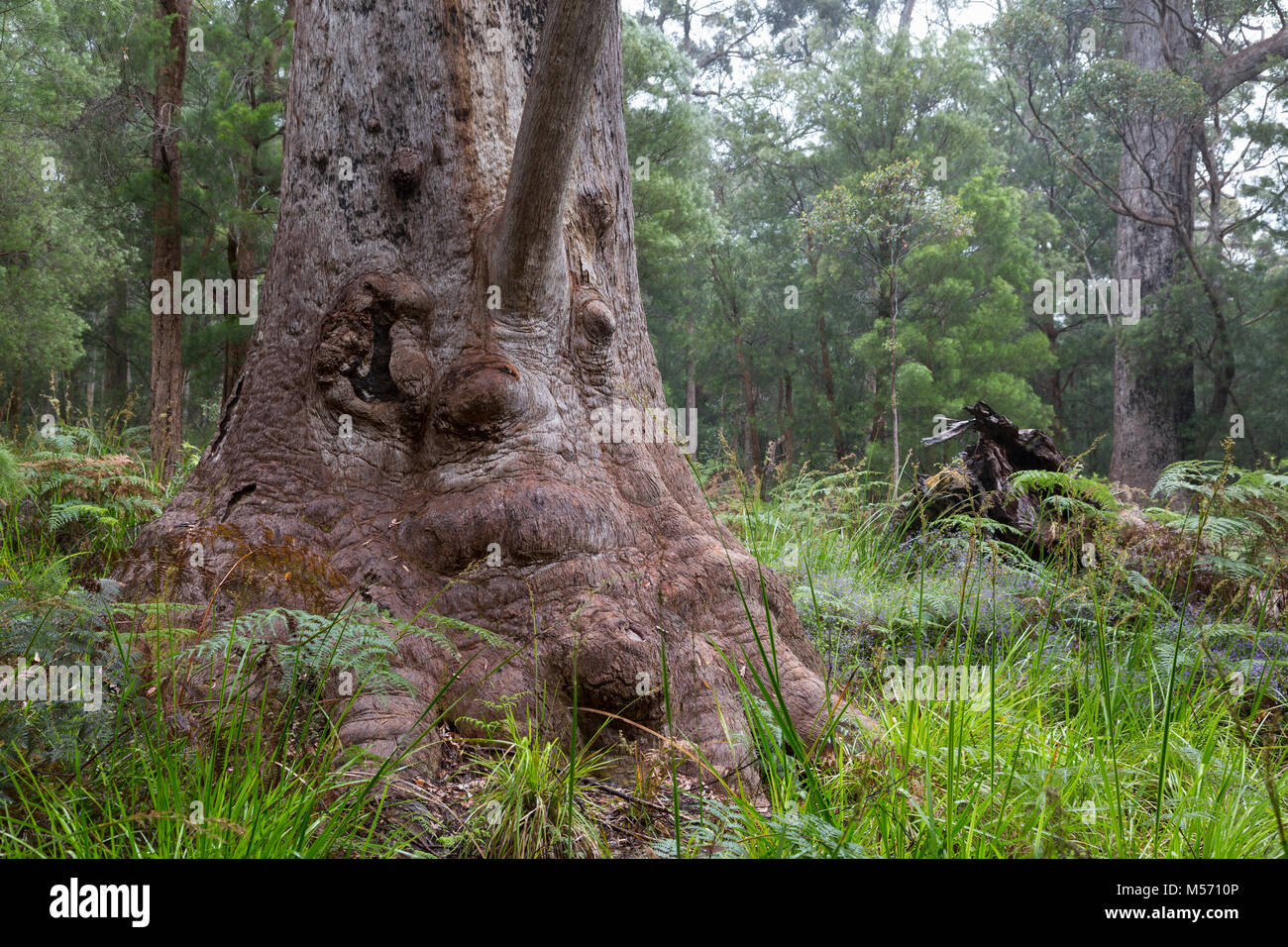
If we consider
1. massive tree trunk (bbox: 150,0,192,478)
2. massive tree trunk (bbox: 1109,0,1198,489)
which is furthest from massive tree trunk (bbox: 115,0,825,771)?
massive tree trunk (bbox: 1109,0,1198,489)

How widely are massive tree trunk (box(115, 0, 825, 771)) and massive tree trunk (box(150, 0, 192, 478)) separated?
20.7 feet

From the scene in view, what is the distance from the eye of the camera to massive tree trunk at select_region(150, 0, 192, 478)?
347 inches

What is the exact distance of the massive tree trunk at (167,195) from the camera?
28.9 feet

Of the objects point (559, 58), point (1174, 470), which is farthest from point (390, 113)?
point (1174, 470)

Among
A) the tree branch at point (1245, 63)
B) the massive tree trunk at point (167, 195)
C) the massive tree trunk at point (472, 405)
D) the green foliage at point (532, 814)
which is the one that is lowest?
the green foliage at point (532, 814)

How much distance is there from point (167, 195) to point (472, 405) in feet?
28.6

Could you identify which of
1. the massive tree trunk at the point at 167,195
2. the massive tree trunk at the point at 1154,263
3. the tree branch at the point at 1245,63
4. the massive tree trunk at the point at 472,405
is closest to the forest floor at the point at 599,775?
the massive tree trunk at the point at 472,405

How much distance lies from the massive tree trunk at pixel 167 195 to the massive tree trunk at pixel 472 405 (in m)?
6.32

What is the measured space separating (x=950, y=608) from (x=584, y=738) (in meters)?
2.14

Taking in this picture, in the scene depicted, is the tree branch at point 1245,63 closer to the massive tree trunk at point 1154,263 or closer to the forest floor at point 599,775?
the massive tree trunk at point 1154,263

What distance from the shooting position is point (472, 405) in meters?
3.04

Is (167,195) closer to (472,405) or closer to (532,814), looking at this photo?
(472,405)
